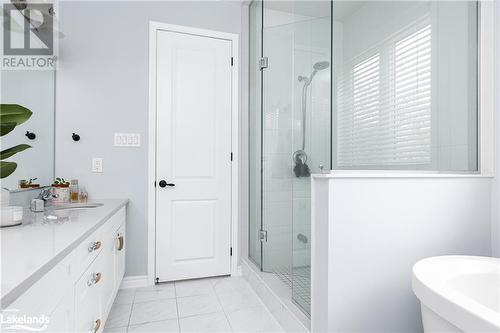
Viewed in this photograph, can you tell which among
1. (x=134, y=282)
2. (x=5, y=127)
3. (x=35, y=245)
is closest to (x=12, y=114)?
(x=5, y=127)

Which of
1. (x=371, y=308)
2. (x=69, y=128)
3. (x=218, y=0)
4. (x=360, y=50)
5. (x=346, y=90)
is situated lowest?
(x=371, y=308)

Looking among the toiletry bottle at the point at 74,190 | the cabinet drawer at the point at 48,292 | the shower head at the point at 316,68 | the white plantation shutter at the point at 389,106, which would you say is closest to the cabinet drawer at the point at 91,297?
the cabinet drawer at the point at 48,292

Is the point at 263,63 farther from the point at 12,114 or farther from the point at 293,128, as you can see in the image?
the point at 12,114

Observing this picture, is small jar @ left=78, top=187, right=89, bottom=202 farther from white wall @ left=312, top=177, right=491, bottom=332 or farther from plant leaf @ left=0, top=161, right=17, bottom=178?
white wall @ left=312, top=177, right=491, bottom=332

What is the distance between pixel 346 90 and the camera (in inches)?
87.0

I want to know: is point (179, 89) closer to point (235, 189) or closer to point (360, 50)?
point (235, 189)

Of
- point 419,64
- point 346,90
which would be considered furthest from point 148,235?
point 419,64

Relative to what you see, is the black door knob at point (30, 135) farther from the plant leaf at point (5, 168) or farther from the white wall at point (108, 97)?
the plant leaf at point (5, 168)

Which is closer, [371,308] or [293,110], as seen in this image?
[371,308]

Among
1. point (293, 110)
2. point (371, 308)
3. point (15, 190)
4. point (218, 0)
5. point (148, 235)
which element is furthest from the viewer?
point (218, 0)

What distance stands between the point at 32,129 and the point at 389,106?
101 inches

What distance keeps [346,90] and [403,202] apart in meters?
1.11

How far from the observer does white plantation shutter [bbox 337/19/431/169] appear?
187cm

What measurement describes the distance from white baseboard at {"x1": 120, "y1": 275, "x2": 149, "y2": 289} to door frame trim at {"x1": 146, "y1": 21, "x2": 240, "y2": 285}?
0.13 feet
